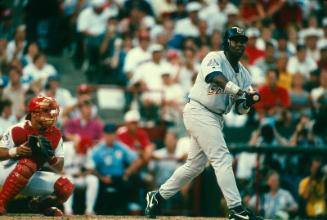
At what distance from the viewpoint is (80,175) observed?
575 inches

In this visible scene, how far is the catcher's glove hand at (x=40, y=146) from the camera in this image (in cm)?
973

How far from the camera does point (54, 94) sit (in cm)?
1577

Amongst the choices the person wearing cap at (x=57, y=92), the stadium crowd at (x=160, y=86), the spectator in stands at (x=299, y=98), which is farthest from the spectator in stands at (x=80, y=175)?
the spectator in stands at (x=299, y=98)

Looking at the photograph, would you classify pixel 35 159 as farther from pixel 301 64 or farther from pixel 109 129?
pixel 301 64

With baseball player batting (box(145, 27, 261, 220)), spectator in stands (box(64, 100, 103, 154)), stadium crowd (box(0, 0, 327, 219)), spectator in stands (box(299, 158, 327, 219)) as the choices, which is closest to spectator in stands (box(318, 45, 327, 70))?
stadium crowd (box(0, 0, 327, 219))

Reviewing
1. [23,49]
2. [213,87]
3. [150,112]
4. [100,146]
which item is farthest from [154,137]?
[213,87]

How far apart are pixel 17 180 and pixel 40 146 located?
0.44m

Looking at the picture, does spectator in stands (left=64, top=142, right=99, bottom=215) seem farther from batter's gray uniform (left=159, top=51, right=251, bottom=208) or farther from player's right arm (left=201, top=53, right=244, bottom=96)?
player's right arm (left=201, top=53, right=244, bottom=96)

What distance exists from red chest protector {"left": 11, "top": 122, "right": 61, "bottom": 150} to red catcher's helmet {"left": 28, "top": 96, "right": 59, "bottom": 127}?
157 mm

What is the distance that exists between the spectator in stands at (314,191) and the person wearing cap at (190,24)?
19.3ft

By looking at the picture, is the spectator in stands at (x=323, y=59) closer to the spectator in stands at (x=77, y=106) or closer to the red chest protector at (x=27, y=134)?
the spectator in stands at (x=77, y=106)

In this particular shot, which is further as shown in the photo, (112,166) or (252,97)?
(112,166)

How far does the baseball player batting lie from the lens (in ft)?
31.5

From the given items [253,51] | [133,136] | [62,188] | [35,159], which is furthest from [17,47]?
[35,159]
